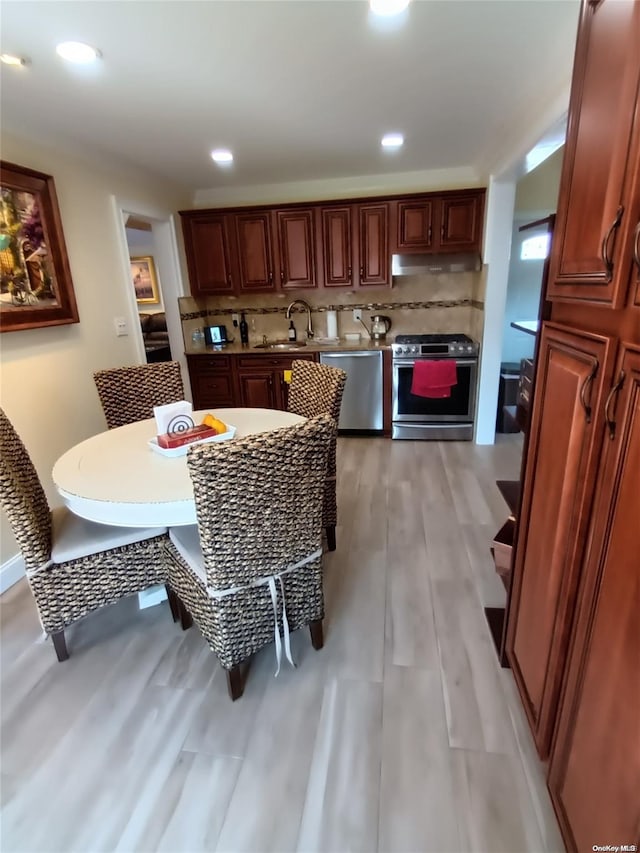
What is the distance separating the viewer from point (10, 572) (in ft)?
7.38

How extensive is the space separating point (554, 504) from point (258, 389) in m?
3.43

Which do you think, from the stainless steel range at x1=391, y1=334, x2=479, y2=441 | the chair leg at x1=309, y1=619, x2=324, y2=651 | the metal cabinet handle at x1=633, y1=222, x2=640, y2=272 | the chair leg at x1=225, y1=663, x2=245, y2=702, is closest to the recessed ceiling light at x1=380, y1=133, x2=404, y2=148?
the stainless steel range at x1=391, y1=334, x2=479, y2=441

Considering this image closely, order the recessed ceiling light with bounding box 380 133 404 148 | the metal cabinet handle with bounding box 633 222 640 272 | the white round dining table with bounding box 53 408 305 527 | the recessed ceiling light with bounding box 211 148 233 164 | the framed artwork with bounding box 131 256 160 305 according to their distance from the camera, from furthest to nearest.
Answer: the framed artwork with bounding box 131 256 160 305
the recessed ceiling light with bounding box 211 148 233 164
the recessed ceiling light with bounding box 380 133 404 148
the white round dining table with bounding box 53 408 305 527
the metal cabinet handle with bounding box 633 222 640 272

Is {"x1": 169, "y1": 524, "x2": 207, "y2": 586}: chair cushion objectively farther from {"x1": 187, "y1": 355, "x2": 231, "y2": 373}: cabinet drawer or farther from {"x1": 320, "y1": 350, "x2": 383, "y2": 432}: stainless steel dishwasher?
{"x1": 187, "y1": 355, "x2": 231, "y2": 373}: cabinet drawer

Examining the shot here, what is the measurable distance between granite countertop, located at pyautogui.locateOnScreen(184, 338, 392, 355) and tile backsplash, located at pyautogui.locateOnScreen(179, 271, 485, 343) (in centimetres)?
18

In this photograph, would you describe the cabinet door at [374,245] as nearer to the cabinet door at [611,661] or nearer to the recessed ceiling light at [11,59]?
the recessed ceiling light at [11,59]

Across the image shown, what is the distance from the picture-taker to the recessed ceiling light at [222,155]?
300 centimetres

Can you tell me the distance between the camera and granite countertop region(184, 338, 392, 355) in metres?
3.95

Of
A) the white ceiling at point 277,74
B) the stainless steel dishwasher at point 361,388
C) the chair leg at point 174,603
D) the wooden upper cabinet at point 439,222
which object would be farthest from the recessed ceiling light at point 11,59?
the wooden upper cabinet at point 439,222

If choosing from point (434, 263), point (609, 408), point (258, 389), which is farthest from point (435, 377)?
point (609, 408)

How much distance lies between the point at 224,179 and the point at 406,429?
281 centimetres

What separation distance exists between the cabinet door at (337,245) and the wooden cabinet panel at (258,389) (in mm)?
1093

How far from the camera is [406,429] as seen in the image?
400cm

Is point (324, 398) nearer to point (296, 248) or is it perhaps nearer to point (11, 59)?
point (11, 59)
